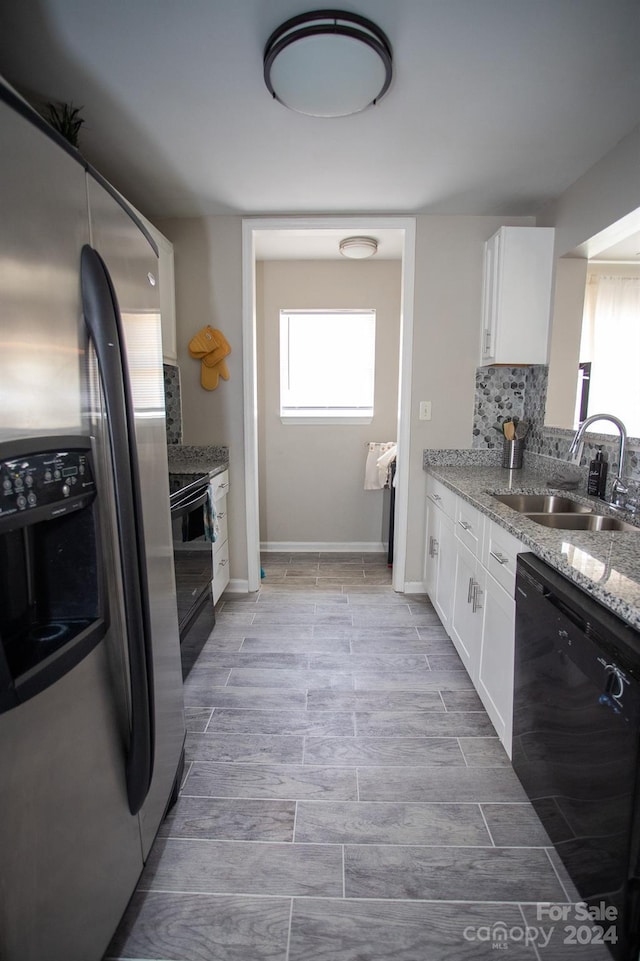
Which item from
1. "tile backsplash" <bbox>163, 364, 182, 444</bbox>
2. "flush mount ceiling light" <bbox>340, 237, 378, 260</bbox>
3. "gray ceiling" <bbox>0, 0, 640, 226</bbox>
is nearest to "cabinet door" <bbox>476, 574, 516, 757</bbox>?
"gray ceiling" <bbox>0, 0, 640, 226</bbox>

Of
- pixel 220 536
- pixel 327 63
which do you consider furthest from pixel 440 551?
pixel 327 63

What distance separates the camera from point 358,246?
10.8 ft

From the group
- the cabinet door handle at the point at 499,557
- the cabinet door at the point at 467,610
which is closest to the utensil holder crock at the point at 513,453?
the cabinet door at the point at 467,610

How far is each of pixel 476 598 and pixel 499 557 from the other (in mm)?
350

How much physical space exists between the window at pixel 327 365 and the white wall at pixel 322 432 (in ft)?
0.17

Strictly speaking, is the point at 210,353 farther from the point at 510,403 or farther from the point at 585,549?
the point at 585,549

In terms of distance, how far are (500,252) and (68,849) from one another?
313 cm

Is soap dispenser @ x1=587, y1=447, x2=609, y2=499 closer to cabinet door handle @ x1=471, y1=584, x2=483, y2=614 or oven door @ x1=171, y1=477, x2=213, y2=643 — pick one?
cabinet door handle @ x1=471, y1=584, x2=483, y2=614

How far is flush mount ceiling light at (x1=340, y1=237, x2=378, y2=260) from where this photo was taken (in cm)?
325

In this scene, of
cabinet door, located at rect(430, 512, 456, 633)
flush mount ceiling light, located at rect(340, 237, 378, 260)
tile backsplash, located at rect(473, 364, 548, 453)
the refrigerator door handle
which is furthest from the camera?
flush mount ceiling light, located at rect(340, 237, 378, 260)

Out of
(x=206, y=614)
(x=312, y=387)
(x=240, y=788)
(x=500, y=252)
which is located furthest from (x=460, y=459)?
(x=240, y=788)

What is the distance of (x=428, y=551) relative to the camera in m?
3.10

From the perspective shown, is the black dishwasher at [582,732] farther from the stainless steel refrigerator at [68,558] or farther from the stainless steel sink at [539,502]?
the stainless steel refrigerator at [68,558]

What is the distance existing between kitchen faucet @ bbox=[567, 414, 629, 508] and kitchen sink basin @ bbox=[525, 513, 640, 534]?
105 millimetres
